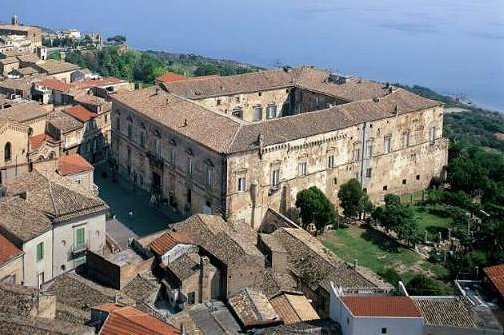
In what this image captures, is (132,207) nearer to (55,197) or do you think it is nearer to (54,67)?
(55,197)

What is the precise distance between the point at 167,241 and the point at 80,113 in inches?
719

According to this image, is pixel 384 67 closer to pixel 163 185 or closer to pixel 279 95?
pixel 279 95

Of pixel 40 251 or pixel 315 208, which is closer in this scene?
pixel 40 251

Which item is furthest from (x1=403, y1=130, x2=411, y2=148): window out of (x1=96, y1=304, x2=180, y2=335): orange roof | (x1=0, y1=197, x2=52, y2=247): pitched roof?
(x1=96, y1=304, x2=180, y2=335): orange roof

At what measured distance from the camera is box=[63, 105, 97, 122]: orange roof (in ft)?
143

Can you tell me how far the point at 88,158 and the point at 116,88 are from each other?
28.1ft

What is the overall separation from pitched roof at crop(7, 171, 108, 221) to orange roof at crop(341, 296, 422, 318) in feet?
35.2

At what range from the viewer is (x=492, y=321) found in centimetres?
2189

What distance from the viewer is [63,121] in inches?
1665

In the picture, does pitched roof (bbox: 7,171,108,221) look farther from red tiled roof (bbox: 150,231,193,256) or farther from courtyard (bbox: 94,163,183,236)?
courtyard (bbox: 94,163,183,236)

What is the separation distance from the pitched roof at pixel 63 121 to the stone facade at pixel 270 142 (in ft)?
6.99

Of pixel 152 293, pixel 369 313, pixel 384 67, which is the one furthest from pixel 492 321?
pixel 384 67

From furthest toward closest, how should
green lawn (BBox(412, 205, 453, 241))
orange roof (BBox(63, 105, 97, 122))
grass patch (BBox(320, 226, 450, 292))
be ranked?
orange roof (BBox(63, 105, 97, 122)) → green lawn (BBox(412, 205, 453, 241)) → grass patch (BBox(320, 226, 450, 292))

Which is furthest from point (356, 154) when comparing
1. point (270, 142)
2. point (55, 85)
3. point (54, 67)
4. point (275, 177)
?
point (54, 67)
